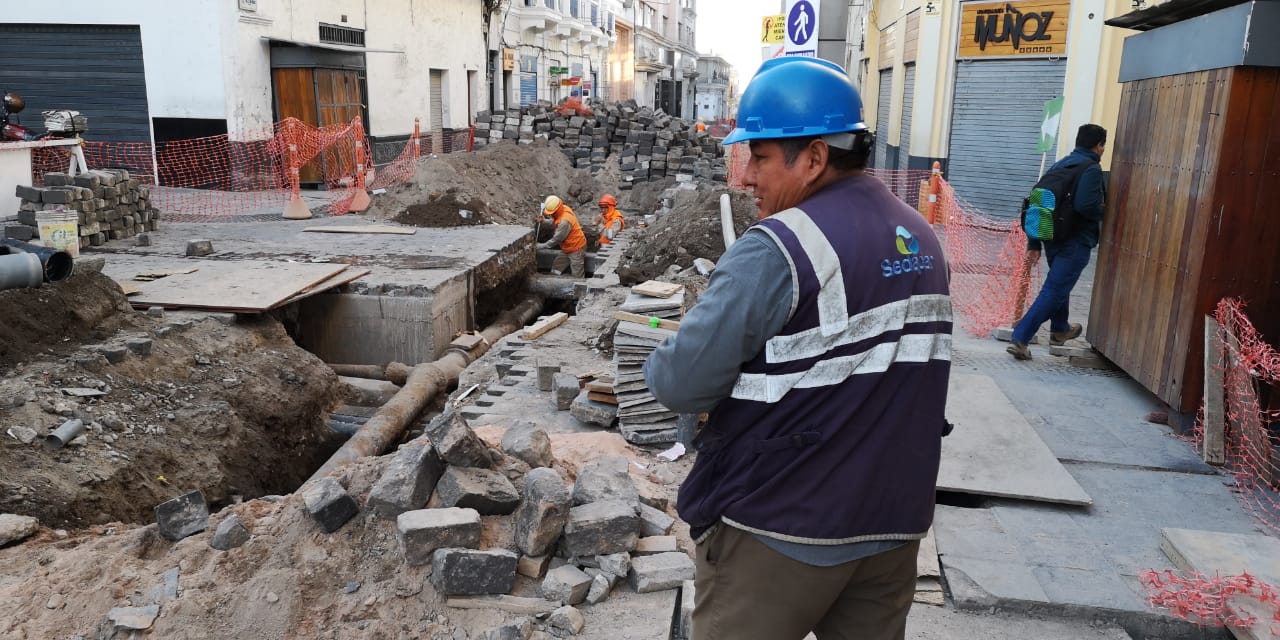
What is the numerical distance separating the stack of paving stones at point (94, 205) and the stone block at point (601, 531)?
920cm

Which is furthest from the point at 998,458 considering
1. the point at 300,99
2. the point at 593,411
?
the point at 300,99

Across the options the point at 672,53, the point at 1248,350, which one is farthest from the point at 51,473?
the point at 672,53

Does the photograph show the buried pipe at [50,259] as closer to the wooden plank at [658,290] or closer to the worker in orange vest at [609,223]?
the wooden plank at [658,290]

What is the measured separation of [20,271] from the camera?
6191 mm

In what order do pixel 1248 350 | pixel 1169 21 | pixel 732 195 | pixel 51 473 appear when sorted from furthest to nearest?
pixel 732 195 < pixel 1169 21 < pixel 51 473 < pixel 1248 350

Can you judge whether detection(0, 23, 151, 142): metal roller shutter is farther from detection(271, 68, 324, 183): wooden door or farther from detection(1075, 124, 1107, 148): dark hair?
detection(1075, 124, 1107, 148): dark hair

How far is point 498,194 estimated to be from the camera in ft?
57.7

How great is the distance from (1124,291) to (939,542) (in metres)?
3.45

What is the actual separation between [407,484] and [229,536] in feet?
2.90

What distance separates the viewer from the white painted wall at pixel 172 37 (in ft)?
52.4

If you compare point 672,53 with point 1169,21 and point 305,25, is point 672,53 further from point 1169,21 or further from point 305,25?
point 1169,21

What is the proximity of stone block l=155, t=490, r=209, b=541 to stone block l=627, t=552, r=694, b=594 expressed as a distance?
2055 mm

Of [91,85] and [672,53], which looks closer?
[91,85]

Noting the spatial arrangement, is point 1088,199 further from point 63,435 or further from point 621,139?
point 621,139
